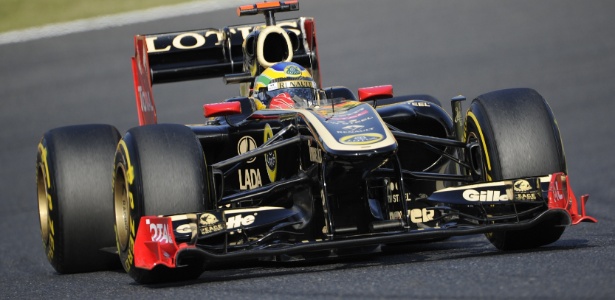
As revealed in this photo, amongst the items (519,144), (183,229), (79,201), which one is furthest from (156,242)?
(519,144)

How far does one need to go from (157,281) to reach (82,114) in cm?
1232

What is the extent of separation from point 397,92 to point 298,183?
34.6ft

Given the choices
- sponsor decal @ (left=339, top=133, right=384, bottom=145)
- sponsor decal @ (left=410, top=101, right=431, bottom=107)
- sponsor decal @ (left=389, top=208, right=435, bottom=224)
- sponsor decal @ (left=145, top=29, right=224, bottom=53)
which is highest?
sponsor decal @ (left=145, top=29, right=224, bottom=53)

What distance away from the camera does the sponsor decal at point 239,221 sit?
7531mm

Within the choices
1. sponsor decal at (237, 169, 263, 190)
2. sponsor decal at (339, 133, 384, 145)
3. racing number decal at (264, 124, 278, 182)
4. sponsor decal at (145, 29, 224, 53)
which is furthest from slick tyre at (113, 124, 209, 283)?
sponsor decal at (145, 29, 224, 53)

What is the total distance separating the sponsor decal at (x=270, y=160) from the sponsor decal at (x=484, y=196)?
1.44 metres

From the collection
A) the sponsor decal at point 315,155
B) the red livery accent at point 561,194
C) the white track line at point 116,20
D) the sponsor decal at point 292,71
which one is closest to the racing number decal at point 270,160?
the sponsor decal at point 315,155

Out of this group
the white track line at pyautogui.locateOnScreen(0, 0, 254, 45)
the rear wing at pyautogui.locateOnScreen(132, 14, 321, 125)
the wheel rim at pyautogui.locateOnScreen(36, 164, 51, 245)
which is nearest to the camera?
the wheel rim at pyautogui.locateOnScreen(36, 164, 51, 245)

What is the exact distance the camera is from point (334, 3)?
25.3 metres

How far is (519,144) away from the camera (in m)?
8.06

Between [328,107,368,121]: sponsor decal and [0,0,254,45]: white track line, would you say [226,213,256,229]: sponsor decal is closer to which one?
[328,107,368,121]: sponsor decal

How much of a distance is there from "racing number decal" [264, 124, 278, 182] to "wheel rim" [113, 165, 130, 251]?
107 centimetres

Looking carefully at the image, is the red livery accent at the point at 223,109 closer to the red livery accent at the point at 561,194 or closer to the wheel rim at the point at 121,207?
the wheel rim at the point at 121,207

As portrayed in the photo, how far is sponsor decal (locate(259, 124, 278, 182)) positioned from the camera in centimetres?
859
